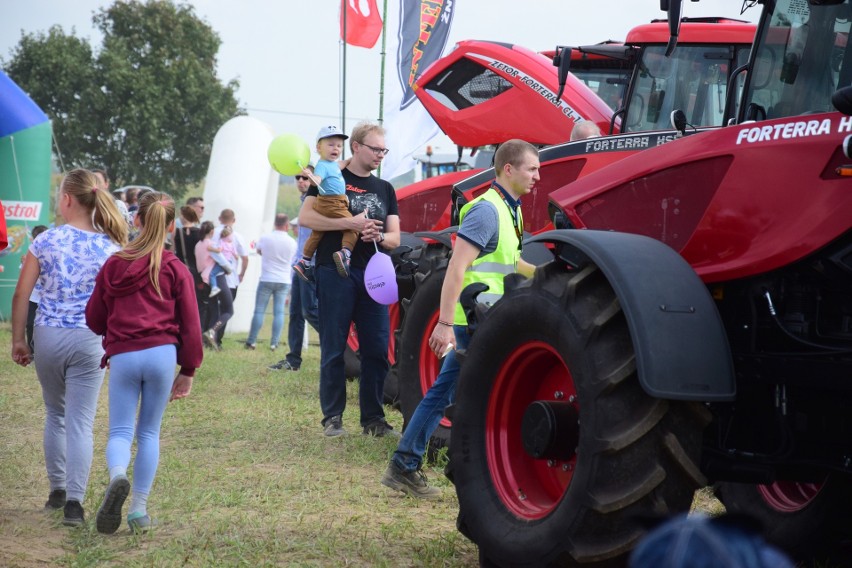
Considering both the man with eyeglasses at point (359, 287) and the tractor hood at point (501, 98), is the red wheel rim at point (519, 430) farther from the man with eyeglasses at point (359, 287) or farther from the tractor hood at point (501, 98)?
the tractor hood at point (501, 98)

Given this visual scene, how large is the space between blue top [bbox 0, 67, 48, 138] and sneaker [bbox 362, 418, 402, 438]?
1127 centimetres

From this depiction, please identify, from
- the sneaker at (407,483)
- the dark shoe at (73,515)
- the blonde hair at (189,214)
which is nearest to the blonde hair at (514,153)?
the sneaker at (407,483)

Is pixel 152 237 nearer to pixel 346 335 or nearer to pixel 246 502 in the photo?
pixel 246 502

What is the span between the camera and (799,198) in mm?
3301

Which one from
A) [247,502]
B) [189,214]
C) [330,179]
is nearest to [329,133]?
[330,179]

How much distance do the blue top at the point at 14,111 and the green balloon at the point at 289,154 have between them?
9.46 m

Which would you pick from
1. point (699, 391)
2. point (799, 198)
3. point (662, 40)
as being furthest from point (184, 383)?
point (662, 40)

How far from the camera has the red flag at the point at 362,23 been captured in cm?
1387

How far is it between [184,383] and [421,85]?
4958 mm

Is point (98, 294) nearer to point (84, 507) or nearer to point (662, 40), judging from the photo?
point (84, 507)

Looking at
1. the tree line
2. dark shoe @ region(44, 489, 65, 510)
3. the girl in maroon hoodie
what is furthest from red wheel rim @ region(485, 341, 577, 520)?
the tree line

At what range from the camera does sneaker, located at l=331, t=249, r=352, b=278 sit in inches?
271

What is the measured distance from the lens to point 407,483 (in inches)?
213

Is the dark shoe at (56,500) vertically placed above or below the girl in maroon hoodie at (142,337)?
below
